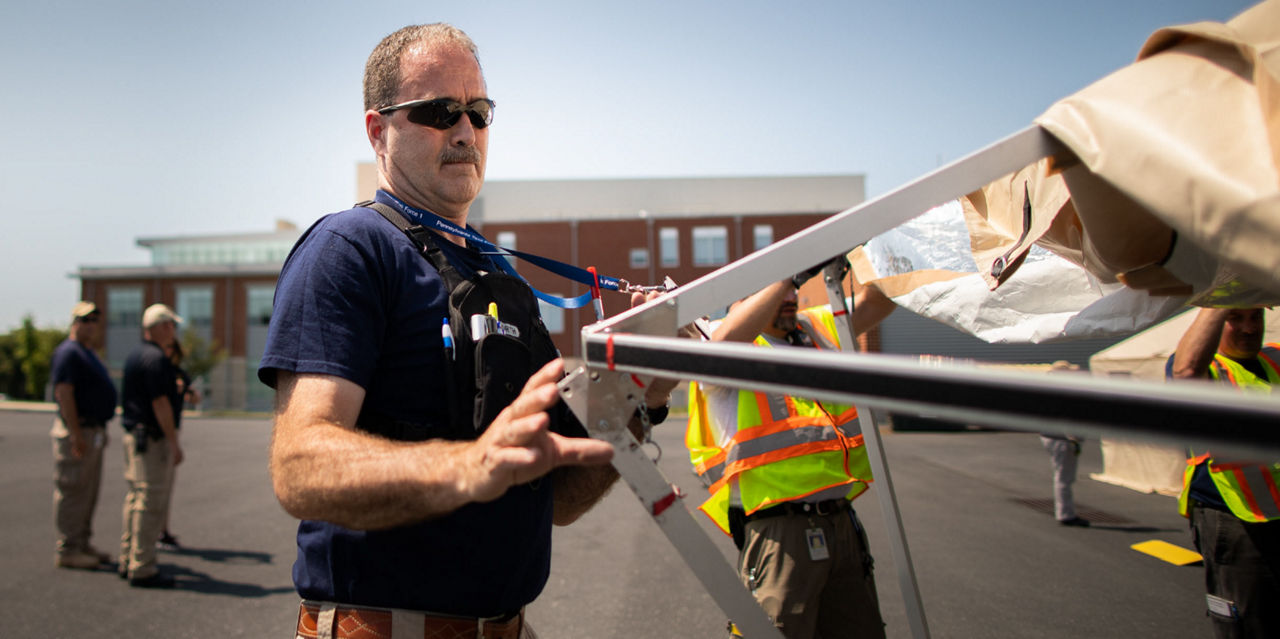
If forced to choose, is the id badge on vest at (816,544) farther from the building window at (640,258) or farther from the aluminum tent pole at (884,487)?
the building window at (640,258)

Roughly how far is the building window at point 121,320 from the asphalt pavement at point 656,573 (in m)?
37.8

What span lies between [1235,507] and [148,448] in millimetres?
7466

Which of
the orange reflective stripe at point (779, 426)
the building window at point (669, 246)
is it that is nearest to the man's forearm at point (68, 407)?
the orange reflective stripe at point (779, 426)

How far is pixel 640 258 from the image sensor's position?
34.2 m

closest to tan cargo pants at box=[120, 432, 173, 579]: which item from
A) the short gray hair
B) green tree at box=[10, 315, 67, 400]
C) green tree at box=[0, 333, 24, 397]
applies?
the short gray hair

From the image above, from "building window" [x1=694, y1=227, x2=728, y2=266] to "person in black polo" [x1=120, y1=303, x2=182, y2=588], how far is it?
2937 cm

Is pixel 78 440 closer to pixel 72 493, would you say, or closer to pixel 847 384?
pixel 72 493

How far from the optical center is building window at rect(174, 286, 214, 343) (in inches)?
1598

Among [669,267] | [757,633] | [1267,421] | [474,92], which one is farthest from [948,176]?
[669,267]

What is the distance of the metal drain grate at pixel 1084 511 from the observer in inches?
305

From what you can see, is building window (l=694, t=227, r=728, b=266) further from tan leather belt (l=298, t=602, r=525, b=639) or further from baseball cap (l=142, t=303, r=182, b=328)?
tan leather belt (l=298, t=602, r=525, b=639)

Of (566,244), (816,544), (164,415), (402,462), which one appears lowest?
(816,544)

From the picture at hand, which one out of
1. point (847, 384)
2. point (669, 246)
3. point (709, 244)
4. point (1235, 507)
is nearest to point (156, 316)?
point (847, 384)

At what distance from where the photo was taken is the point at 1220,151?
0.88 metres
